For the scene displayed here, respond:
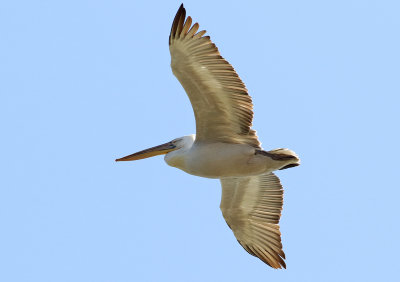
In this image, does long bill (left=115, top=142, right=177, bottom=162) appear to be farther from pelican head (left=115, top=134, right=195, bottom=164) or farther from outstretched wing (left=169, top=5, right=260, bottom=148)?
outstretched wing (left=169, top=5, right=260, bottom=148)

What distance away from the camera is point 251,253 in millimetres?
11828

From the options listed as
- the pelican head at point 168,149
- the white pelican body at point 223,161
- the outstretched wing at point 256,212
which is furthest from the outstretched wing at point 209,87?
the outstretched wing at point 256,212

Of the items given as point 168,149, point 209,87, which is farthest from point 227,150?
point 168,149

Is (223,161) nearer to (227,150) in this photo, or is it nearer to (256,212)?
(227,150)

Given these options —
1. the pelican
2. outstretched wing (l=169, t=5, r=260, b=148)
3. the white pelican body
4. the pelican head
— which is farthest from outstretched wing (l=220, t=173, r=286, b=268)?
outstretched wing (l=169, t=5, r=260, b=148)

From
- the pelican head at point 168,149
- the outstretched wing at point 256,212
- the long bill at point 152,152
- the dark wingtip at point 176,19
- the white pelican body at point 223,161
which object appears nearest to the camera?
the dark wingtip at point 176,19

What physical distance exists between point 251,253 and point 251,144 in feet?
6.71

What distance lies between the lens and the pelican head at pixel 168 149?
10.9 m

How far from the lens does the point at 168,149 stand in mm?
11250

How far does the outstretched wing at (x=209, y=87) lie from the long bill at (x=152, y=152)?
68 centimetres

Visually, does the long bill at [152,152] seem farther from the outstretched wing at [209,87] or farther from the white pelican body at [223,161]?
the outstretched wing at [209,87]

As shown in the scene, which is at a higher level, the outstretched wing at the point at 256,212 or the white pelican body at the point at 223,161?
the white pelican body at the point at 223,161

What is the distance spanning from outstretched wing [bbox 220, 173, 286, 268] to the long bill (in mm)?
1043

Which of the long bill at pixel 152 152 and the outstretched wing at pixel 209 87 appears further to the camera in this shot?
the long bill at pixel 152 152
